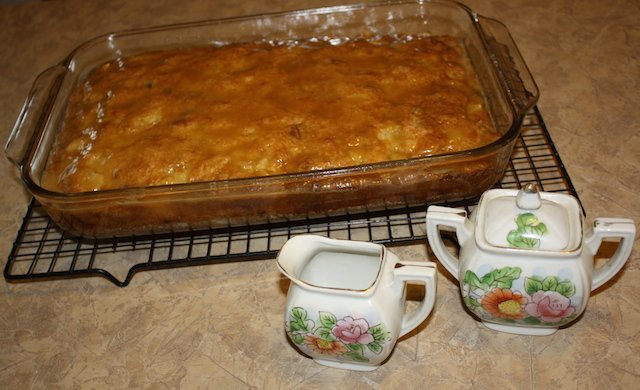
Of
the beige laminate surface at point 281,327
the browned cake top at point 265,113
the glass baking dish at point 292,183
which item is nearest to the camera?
the beige laminate surface at point 281,327

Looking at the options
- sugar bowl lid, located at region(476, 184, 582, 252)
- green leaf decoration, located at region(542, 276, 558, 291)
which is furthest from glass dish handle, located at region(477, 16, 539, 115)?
green leaf decoration, located at region(542, 276, 558, 291)

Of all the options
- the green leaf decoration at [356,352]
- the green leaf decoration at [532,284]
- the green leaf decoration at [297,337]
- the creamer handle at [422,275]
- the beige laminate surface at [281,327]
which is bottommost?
the beige laminate surface at [281,327]

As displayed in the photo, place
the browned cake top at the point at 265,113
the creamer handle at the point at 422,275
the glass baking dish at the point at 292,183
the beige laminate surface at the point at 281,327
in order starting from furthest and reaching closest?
the browned cake top at the point at 265,113 < the glass baking dish at the point at 292,183 < the beige laminate surface at the point at 281,327 < the creamer handle at the point at 422,275

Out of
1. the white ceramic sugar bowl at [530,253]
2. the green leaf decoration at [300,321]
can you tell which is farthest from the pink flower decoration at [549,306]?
the green leaf decoration at [300,321]

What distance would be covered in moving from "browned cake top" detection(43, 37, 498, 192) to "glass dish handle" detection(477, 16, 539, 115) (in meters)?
0.08

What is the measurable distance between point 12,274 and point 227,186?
22.2 inches

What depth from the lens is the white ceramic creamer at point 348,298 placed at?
87cm

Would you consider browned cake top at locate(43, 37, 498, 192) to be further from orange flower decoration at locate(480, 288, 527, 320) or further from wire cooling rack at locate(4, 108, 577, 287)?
orange flower decoration at locate(480, 288, 527, 320)

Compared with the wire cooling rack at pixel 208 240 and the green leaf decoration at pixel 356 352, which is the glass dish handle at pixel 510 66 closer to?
the wire cooling rack at pixel 208 240

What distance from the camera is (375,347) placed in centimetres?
91

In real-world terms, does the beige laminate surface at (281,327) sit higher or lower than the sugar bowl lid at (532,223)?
lower

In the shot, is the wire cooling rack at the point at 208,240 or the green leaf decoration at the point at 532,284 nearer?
the green leaf decoration at the point at 532,284

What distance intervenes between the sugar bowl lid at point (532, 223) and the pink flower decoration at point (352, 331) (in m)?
0.22

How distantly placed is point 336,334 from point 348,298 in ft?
0.24
